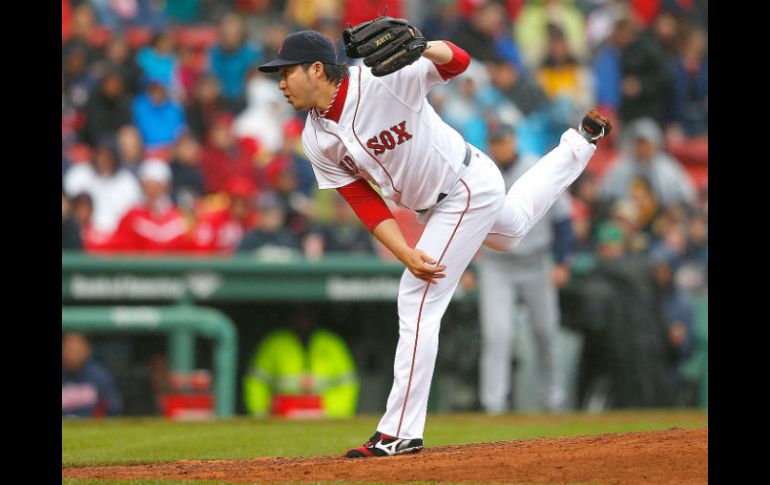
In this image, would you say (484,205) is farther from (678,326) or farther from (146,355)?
(678,326)

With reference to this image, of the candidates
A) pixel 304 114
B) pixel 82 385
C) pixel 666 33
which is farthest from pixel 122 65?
pixel 666 33

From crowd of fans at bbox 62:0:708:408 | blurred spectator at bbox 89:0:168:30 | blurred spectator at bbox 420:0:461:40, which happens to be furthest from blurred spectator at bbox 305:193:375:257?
blurred spectator at bbox 89:0:168:30

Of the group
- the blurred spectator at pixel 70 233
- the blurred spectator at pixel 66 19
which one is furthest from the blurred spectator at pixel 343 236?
the blurred spectator at pixel 66 19

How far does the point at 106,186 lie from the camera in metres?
11.8

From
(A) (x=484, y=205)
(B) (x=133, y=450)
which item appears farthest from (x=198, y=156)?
(A) (x=484, y=205)

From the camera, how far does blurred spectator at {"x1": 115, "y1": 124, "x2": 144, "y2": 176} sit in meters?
12.1

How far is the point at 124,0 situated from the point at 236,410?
6.07m

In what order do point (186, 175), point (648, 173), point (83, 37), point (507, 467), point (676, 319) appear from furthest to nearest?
point (648, 173) < point (83, 37) < point (186, 175) < point (676, 319) < point (507, 467)

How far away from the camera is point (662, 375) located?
11.3 meters

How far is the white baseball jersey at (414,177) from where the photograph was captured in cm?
577

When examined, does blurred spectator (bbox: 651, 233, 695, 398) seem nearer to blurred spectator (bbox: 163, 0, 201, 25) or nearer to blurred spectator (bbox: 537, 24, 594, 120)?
blurred spectator (bbox: 537, 24, 594, 120)

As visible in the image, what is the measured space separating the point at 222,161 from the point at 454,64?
24.1ft

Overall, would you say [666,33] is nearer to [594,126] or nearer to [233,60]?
[233,60]

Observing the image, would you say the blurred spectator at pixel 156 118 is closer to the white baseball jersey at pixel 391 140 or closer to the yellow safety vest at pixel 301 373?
the yellow safety vest at pixel 301 373
